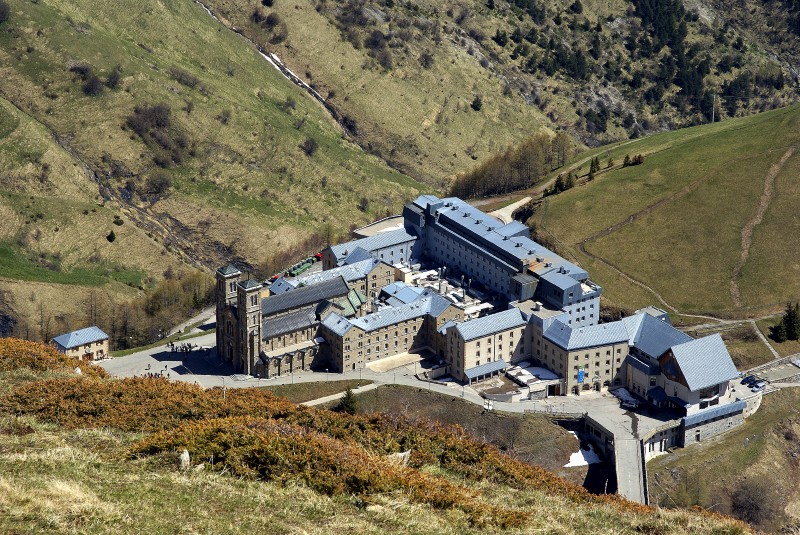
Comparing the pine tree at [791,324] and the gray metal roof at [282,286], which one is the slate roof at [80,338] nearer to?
the gray metal roof at [282,286]

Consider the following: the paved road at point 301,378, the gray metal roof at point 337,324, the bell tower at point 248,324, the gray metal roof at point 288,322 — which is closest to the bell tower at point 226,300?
the bell tower at point 248,324

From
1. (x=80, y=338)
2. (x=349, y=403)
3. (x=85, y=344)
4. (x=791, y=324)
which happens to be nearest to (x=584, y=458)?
(x=349, y=403)

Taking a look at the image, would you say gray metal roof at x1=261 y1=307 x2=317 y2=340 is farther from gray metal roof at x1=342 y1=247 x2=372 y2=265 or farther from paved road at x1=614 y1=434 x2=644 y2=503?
paved road at x1=614 y1=434 x2=644 y2=503

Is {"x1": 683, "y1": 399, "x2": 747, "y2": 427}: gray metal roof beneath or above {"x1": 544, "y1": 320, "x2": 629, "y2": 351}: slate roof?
beneath

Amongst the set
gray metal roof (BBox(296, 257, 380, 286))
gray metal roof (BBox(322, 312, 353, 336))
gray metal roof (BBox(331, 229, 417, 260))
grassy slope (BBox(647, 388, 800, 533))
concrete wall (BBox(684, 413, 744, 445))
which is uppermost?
gray metal roof (BBox(331, 229, 417, 260))

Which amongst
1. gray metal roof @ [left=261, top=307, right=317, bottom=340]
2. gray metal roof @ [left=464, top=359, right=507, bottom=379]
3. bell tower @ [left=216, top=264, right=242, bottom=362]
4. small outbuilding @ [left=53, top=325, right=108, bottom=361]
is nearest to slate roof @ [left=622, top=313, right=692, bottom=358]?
gray metal roof @ [left=464, top=359, right=507, bottom=379]

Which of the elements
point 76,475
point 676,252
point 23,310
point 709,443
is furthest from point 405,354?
point 76,475
